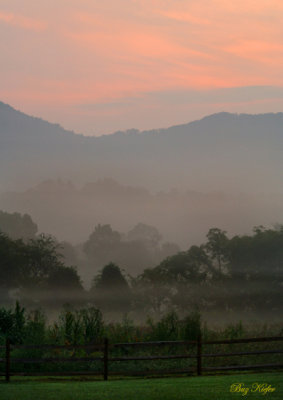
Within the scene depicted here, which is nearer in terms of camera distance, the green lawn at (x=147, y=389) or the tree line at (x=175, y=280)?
the green lawn at (x=147, y=389)

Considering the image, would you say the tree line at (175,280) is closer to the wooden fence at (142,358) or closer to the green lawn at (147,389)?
the wooden fence at (142,358)

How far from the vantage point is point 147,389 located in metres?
21.0

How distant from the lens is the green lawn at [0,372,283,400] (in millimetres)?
19500

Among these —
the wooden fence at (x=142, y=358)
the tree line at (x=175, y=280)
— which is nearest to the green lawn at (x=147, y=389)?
the wooden fence at (x=142, y=358)

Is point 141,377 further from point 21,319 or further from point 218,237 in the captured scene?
point 218,237

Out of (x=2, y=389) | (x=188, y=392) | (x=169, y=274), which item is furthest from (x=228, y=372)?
(x=169, y=274)

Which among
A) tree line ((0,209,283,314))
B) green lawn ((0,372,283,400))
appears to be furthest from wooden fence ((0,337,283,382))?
tree line ((0,209,283,314))

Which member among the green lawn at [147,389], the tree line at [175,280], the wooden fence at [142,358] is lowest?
the green lawn at [147,389]

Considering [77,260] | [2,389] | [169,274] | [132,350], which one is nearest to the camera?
[2,389]

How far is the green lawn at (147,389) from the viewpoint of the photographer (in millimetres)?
19500

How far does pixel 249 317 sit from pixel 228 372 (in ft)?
156

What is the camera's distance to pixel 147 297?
3223 inches

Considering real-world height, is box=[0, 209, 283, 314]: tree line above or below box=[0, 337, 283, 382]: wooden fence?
above

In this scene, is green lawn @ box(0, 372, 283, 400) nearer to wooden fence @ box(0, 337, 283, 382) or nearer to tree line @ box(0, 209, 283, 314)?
wooden fence @ box(0, 337, 283, 382)
